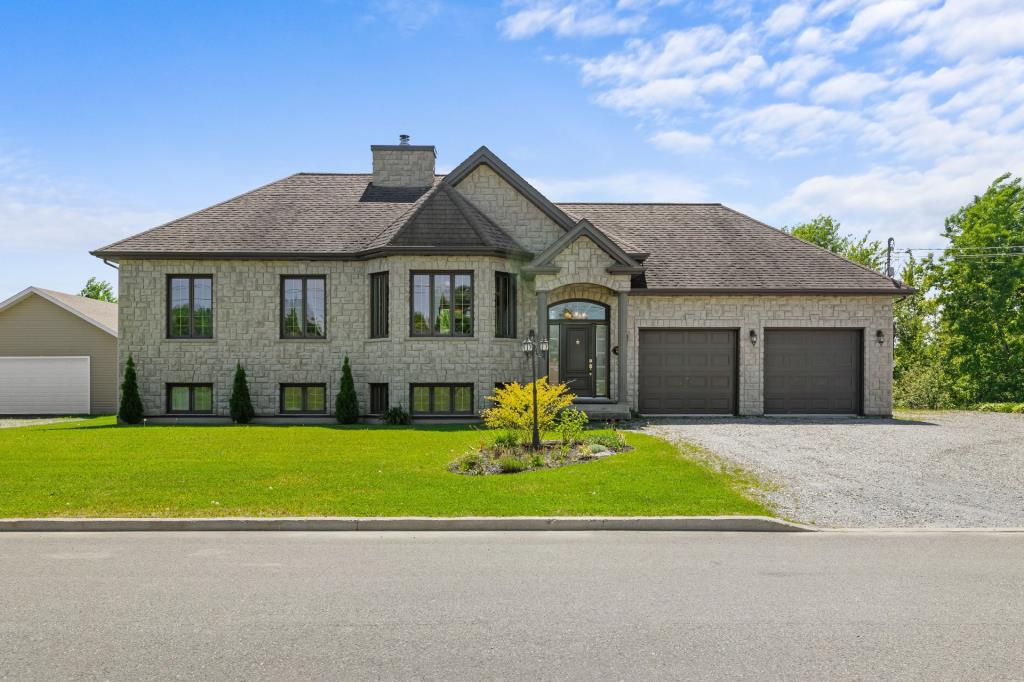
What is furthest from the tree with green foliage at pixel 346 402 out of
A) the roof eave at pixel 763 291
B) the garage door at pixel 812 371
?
the garage door at pixel 812 371

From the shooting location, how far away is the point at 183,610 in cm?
521

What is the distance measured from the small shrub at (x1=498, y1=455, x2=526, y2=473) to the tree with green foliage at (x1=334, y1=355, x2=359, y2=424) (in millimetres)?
8439

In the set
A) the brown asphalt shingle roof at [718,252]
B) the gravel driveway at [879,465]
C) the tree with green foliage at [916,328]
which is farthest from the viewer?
the tree with green foliage at [916,328]

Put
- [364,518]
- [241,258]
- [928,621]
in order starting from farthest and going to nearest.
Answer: [241,258] → [364,518] → [928,621]

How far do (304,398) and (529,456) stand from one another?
33.0 ft

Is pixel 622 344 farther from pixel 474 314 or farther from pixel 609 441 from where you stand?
pixel 609 441

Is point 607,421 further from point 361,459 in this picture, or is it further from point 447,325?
point 361,459

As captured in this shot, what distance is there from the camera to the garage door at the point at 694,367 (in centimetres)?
2030

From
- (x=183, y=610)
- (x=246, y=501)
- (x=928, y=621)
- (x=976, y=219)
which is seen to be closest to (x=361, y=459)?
(x=246, y=501)

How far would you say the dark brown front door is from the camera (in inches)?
779

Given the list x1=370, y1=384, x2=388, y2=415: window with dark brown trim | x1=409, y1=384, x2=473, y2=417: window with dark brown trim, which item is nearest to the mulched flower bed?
x1=409, y1=384, x2=473, y2=417: window with dark brown trim

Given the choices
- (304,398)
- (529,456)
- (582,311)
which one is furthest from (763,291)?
(304,398)

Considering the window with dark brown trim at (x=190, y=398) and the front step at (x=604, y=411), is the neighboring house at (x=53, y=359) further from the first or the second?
the front step at (x=604, y=411)

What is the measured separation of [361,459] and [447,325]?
23.9 feet
